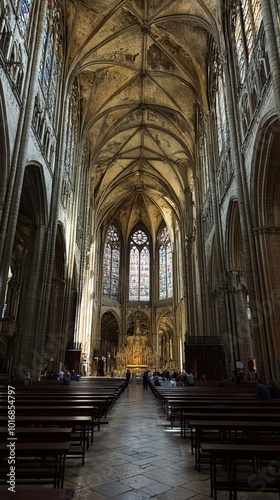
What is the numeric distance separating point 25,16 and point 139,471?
48.6ft

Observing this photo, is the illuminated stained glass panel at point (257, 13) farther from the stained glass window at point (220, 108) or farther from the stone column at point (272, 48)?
the stained glass window at point (220, 108)

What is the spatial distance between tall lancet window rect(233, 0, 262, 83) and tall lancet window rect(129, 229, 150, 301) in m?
30.0

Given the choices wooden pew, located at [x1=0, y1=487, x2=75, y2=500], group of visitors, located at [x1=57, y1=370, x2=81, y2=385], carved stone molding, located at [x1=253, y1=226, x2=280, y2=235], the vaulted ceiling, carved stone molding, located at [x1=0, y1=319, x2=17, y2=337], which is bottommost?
wooden pew, located at [x1=0, y1=487, x2=75, y2=500]

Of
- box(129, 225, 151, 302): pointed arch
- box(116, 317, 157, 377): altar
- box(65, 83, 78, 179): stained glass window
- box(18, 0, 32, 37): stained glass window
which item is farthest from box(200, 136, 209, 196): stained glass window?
box(129, 225, 151, 302): pointed arch

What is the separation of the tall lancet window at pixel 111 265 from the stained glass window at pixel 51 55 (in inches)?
1021

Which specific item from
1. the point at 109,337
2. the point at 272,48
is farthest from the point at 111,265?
the point at 272,48

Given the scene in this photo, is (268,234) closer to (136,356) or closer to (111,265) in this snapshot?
(136,356)

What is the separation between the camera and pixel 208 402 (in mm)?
5773

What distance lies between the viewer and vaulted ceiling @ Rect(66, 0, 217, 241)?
19.1m

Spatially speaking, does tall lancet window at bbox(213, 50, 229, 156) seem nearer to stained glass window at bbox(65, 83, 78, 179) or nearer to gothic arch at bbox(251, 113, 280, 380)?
gothic arch at bbox(251, 113, 280, 380)

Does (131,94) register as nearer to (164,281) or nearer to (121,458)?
(164,281)

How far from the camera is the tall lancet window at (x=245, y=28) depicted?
41.2ft

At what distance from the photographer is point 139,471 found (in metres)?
3.97

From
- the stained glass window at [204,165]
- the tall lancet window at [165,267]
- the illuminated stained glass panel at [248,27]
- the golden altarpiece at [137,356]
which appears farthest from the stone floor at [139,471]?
the tall lancet window at [165,267]
